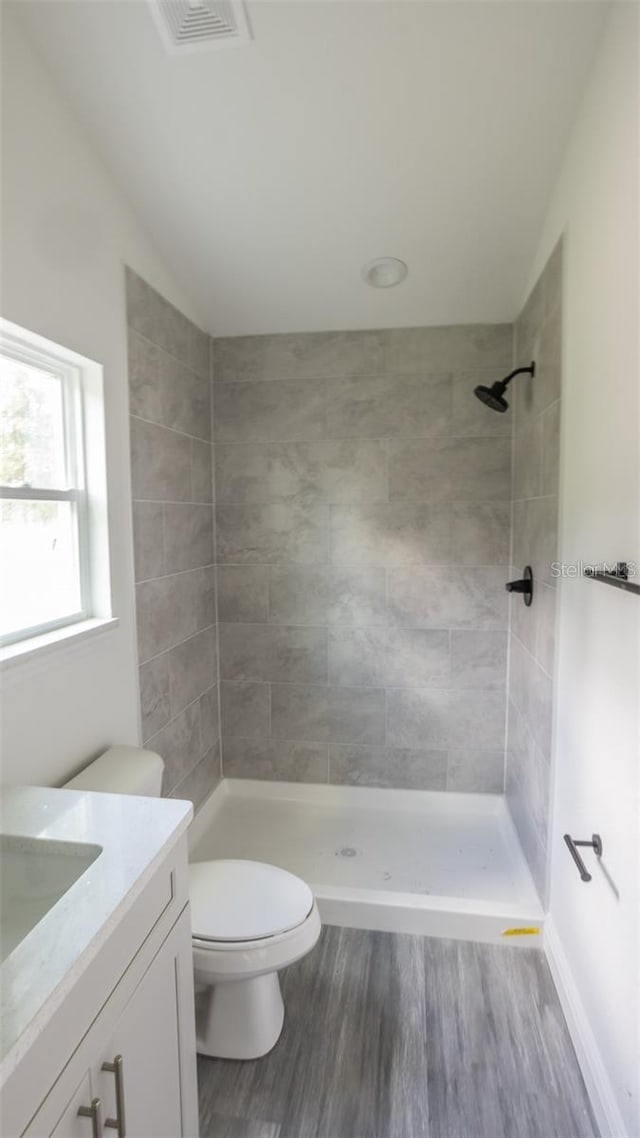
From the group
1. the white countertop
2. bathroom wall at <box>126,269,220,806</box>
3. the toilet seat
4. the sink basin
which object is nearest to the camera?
the white countertop

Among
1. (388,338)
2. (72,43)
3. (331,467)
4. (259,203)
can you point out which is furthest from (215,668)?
(72,43)

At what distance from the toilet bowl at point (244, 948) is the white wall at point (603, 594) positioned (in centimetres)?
72

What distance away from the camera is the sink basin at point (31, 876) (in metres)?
0.97

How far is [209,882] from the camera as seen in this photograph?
1543 millimetres

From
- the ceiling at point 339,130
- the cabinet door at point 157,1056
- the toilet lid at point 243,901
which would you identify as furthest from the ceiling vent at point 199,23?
the toilet lid at point 243,901

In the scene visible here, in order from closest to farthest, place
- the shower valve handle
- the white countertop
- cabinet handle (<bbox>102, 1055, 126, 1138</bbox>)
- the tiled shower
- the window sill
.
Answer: the white countertop
cabinet handle (<bbox>102, 1055, 126, 1138</bbox>)
the window sill
the shower valve handle
the tiled shower

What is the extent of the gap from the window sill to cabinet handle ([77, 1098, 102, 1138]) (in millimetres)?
797

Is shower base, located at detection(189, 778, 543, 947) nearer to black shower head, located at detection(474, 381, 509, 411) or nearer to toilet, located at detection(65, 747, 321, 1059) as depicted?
toilet, located at detection(65, 747, 321, 1059)

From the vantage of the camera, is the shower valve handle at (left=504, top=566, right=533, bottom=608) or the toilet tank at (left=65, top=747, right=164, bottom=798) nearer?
the toilet tank at (left=65, top=747, right=164, bottom=798)

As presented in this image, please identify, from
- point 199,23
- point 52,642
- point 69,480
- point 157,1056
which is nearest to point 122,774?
point 52,642

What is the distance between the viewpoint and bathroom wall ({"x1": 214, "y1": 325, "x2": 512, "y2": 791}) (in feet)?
Answer: 7.85

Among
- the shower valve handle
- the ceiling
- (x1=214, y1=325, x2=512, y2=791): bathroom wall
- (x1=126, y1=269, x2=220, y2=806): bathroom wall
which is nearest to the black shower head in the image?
(x1=214, y1=325, x2=512, y2=791): bathroom wall

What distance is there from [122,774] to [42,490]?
31.5 inches

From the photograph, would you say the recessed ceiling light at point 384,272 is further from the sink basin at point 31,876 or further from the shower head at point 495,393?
the sink basin at point 31,876
